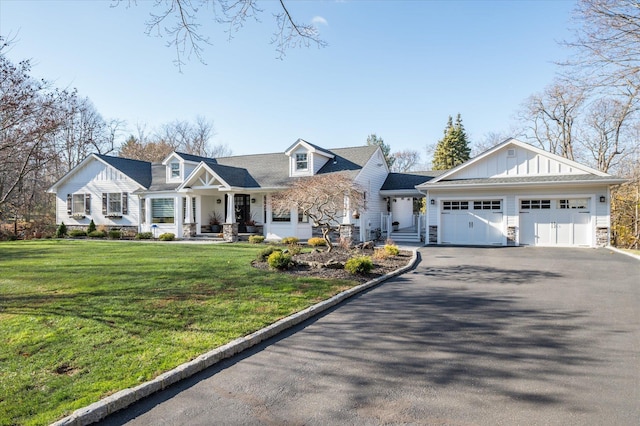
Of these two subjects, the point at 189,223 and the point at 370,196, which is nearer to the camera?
the point at 370,196

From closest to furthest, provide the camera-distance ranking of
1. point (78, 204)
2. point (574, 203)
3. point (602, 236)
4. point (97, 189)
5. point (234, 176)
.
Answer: point (602, 236) < point (574, 203) < point (234, 176) < point (97, 189) < point (78, 204)

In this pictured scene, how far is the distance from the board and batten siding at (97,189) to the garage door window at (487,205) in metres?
19.9

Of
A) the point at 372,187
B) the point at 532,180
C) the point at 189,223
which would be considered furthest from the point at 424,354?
the point at 189,223

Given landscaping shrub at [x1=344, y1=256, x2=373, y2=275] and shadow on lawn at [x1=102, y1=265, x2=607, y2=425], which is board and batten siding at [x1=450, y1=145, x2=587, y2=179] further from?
shadow on lawn at [x1=102, y1=265, x2=607, y2=425]

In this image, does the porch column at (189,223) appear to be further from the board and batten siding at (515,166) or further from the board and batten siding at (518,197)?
the board and batten siding at (515,166)

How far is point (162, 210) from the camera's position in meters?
23.6

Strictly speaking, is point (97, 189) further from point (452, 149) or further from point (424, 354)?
point (452, 149)

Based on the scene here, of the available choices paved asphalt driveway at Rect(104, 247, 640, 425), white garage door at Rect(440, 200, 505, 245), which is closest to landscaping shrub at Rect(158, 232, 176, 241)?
white garage door at Rect(440, 200, 505, 245)

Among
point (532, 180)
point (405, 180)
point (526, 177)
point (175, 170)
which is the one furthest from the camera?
point (405, 180)

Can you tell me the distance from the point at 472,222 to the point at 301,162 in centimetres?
954

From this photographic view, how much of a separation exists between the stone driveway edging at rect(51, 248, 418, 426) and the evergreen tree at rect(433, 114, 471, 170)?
33683 mm

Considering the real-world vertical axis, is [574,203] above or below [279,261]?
above

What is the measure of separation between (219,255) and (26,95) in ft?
24.6

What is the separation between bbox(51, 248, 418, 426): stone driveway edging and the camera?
337 centimetres
